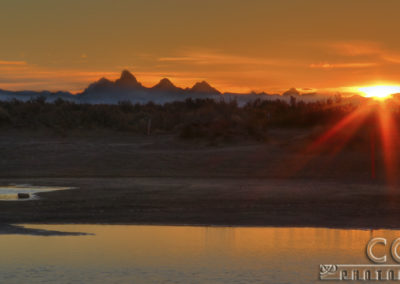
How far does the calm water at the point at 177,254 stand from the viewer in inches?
423

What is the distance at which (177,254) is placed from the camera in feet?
40.8

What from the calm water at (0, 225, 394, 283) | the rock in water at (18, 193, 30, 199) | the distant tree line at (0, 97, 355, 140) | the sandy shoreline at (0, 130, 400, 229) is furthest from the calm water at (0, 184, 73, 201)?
the distant tree line at (0, 97, 355, 140)

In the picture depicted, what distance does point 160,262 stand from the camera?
465 inches

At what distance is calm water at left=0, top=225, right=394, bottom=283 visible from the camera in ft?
35.3

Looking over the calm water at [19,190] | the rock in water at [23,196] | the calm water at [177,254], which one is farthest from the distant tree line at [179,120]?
the calm water at [177,254]

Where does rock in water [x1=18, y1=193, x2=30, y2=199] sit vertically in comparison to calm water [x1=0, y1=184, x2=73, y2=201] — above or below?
below

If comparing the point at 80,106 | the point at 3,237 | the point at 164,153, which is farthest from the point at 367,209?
the point at 80,106

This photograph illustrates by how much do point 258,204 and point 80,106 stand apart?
43288 millimetres

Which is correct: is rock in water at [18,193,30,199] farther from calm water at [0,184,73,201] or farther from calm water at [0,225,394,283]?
calm water at [0,225,394,283]

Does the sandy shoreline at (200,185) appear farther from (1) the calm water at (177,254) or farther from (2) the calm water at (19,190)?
(1) the calm water at (177,254)

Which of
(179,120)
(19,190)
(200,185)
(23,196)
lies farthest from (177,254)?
(179,120)

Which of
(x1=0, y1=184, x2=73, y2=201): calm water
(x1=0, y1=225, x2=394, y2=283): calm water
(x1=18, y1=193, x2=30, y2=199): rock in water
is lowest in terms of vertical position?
(x1=0, y1=225, x2=394, y2=283): calm water

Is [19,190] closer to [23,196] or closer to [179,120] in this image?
[23,196]

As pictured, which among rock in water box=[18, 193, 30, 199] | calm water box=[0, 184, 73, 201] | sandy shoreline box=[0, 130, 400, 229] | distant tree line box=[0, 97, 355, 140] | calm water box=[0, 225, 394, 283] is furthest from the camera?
distant tree line box=[0, 97, 355, 140]
